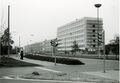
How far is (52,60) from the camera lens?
3241 centimetres

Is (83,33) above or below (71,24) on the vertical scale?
below

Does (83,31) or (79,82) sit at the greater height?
(83,31)

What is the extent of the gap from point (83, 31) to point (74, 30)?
41.6 ft

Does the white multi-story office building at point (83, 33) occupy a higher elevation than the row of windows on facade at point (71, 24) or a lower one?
lower

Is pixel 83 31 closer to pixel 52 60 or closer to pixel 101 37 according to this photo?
pixel 52 60

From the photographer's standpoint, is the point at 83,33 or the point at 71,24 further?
the point at 71,24

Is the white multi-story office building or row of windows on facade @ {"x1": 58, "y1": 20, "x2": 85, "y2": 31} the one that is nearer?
the white multi-story office building

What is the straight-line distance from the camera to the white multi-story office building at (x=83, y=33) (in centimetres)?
12862

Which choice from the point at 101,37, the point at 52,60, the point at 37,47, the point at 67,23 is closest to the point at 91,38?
the point at 67,23

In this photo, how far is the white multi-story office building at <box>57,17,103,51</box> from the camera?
422 feet

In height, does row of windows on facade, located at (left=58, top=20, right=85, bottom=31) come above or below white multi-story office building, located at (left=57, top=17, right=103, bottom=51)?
above

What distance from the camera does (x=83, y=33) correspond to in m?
133

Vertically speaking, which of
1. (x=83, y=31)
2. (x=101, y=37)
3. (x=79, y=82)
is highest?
(x=83, y=31)

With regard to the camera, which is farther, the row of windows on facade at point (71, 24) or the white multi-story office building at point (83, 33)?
the row of windows on facade at point (71, 24)
